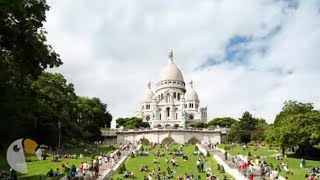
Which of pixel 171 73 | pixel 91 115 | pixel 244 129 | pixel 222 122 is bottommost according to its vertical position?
pixel 244 129

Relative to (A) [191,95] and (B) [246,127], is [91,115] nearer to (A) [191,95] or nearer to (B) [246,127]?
(B) [246,127]

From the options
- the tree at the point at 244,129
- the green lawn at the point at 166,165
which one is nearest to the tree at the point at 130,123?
the tree at the point at 244,129

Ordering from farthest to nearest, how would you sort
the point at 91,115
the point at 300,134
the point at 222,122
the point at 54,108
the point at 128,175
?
the point at 222,122 < the point at 91,115 < the point at 54,108 < the point at 300,134 < the point at 128,175

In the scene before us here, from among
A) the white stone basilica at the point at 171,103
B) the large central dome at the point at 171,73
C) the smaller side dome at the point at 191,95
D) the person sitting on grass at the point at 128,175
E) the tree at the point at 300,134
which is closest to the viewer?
the person sitting on grass at the point at 128,175

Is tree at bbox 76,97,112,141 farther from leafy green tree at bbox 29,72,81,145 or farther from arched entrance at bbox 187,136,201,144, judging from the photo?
arched entrance at bbox 187,136,201,144

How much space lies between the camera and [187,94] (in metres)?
144

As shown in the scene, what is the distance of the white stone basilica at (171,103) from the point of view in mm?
135625

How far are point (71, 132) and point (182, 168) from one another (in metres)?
24.4

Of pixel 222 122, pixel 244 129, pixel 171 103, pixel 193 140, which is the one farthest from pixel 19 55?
pixel 171 103

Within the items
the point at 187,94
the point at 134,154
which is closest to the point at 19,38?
the point at 134,154

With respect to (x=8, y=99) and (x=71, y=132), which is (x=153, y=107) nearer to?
(x=71, y=132)

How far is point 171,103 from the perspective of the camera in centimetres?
13812

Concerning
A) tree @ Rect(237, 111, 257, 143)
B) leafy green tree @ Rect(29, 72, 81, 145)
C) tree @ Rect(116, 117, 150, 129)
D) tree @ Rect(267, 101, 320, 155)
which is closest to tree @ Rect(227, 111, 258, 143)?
tree @ Rect(237, 111, 257, 143)

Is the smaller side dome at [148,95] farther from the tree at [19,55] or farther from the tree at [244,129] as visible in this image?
the tree at [19,55]
